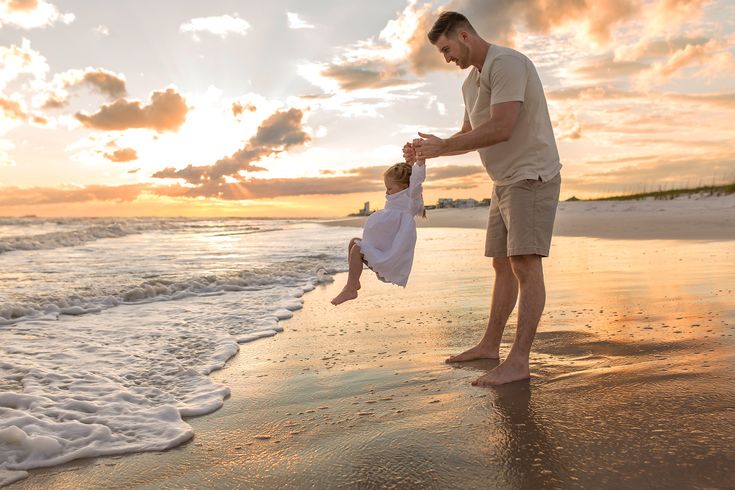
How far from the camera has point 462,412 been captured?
291 centimetres

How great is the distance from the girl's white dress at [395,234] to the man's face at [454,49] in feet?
2.79

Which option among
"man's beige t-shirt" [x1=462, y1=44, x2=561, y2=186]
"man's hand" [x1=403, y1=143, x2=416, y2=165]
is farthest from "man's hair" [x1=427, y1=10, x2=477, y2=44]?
"man's hand" [x1=403, y1=143, x2=416, y2=165]

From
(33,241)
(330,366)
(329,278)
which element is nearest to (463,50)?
(330,366)

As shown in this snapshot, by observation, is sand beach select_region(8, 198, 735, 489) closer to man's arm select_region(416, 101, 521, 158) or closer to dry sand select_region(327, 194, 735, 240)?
man's arm select_region(416, 101, 521, 158)

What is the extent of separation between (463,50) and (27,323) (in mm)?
5308

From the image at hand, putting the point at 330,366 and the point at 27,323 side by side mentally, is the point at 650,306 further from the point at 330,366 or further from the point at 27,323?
the point at 27,323

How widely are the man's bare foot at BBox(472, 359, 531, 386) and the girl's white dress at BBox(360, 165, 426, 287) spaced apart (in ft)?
3.57

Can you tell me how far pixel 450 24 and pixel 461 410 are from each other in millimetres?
2455

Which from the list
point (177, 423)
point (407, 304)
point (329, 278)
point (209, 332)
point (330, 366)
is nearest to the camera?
point (177, 423)

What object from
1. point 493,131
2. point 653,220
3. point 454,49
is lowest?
point 653,220

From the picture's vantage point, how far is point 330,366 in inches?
157

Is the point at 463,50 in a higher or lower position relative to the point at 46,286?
higher

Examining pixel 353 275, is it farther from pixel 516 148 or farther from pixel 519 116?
pixel 519 116

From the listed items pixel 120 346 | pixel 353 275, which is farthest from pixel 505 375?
pixel 120 346
